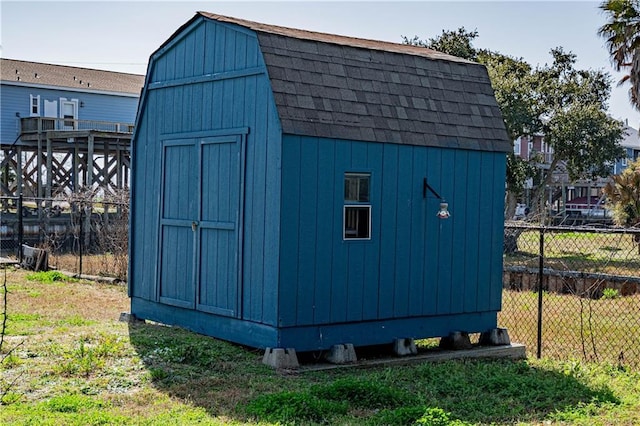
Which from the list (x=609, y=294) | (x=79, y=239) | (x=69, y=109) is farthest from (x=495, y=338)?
(x=69, y=109)

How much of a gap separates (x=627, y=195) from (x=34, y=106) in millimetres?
24777

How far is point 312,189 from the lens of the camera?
9.40 meters

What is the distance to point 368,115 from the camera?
9953mm

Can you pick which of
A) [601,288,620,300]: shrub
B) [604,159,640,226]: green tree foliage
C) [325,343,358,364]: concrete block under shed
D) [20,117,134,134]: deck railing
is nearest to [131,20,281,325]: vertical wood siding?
[325,343,358,364]: concrete block under shed

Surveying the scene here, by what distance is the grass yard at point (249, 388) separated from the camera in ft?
23.2

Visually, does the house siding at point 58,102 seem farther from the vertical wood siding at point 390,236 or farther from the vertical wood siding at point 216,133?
the vertical wood siding at point 390,236

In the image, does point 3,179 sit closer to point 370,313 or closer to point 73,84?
point 73,84

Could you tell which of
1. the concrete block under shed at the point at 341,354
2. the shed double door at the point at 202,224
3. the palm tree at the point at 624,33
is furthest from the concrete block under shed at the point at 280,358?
the palm tree at the point at 624,33

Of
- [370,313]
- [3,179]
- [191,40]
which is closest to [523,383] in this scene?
[370,313]

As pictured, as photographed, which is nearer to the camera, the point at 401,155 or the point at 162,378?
the point at 162,378

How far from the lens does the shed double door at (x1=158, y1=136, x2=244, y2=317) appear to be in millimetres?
9898

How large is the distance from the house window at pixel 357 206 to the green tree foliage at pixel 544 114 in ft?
77.5

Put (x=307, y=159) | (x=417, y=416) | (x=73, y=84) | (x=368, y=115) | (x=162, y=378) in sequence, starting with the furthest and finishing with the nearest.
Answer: (x=73, y=84), (x=368, y=115), (x=307, y=159), (x=162, y=378), (x=417, y=416)

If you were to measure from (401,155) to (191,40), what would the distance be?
300 cm
